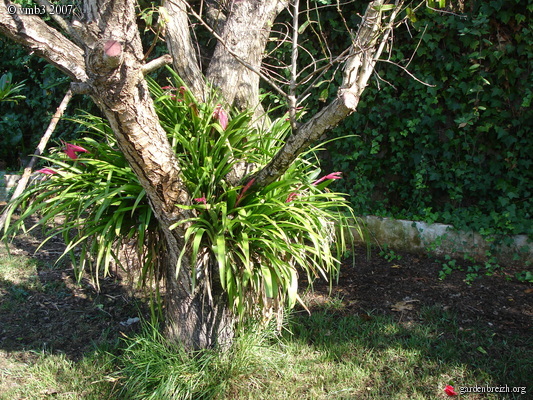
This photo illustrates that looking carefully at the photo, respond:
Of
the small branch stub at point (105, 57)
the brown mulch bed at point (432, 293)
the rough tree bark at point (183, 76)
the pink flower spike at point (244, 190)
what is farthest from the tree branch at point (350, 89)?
the brown mulch bed at point (432, 293)

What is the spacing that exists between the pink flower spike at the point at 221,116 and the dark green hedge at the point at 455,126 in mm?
1911

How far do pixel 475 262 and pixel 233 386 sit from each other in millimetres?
2532

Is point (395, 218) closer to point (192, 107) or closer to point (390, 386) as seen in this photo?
point (390, 386)

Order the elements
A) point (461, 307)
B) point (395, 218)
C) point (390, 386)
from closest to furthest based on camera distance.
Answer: point (390, 386)
point (461, 307)
point (395, 218)

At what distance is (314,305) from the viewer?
11.1 ft

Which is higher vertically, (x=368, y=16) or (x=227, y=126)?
(x=368, y=16)

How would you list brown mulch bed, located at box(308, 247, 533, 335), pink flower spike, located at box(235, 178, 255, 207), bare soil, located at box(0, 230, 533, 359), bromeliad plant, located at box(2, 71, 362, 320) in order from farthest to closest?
brown mulch bed, located at box(308, 247, 533, 335)
bare soil, located at box(0, 230, 533, 359)
pink flower spike, located at box(235, 178, 255, 207)
bromeliad plant, located at box(2, 71, 362, 320)

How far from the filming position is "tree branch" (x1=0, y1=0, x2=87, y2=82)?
2.22 m

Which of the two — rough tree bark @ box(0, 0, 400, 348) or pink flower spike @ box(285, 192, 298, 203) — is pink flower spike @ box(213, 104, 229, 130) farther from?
pink flower spike @ box(285, 192, 298, 203)

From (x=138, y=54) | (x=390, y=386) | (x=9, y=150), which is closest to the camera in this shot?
(x=138, y=54)

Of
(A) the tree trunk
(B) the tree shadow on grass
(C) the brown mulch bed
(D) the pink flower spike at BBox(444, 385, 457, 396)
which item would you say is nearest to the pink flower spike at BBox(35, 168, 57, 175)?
(A) the tree trunk

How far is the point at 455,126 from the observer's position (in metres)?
4.27

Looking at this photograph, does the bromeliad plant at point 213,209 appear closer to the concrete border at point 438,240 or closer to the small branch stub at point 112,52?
the small branch stub at point 112,52

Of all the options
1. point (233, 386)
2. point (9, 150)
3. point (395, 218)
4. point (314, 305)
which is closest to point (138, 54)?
point (233, 386)
